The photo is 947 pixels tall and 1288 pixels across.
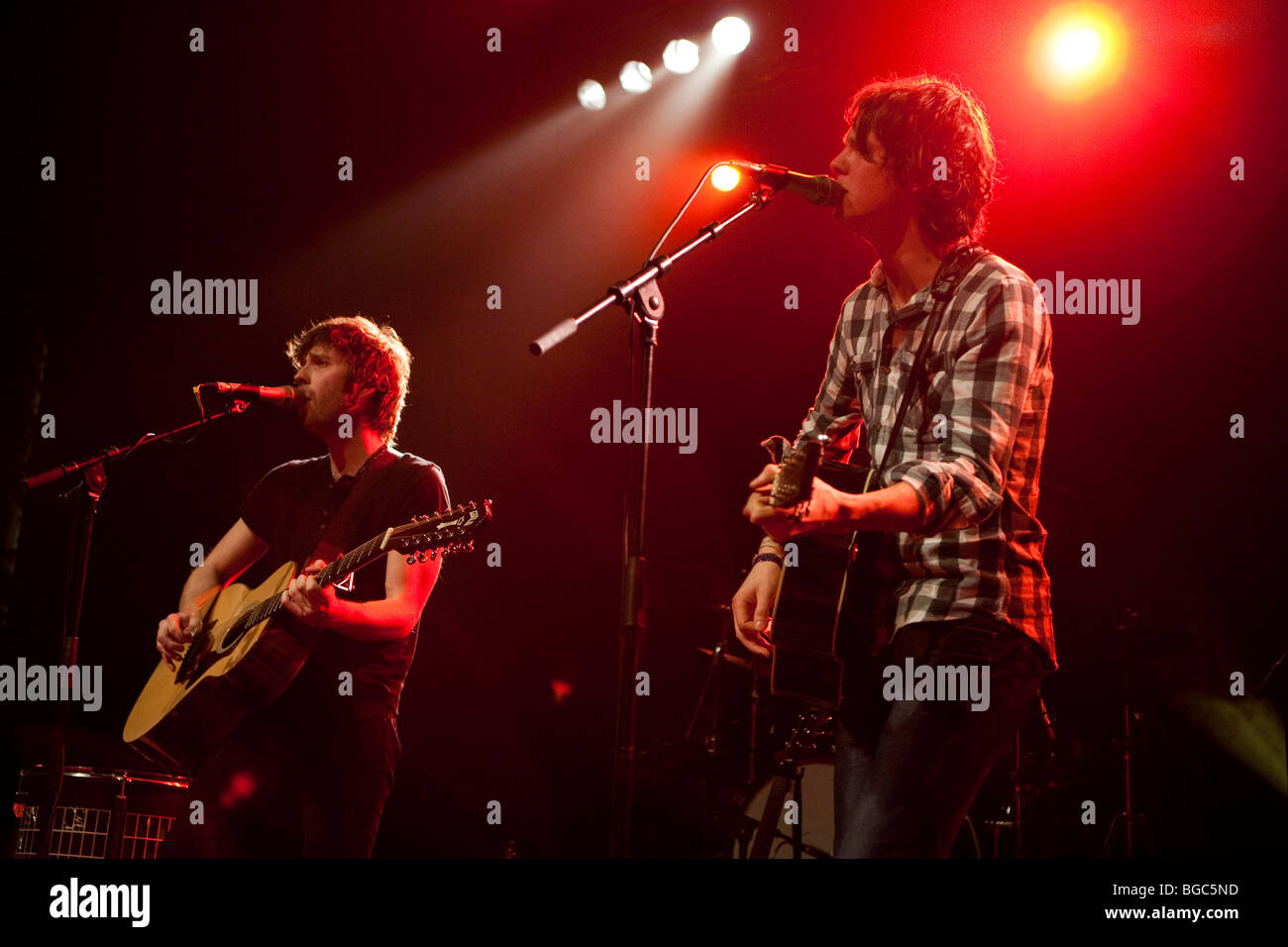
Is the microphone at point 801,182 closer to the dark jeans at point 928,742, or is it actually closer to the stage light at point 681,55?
the dark jeans at point 928,742

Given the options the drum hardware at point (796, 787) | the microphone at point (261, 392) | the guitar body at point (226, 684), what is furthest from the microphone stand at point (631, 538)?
the drum hardware at point (796, 787)

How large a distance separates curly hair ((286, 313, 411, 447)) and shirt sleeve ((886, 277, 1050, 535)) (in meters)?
2.53

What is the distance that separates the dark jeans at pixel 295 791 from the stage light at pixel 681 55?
3.95 metres

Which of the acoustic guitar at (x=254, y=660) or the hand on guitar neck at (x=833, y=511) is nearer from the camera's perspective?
the hand on guitar neck at (x=833, y=511)

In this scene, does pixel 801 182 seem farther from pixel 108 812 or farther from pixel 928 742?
pixel 108 812

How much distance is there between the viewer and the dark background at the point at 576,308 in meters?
5.25

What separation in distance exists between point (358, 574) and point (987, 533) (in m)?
2.35

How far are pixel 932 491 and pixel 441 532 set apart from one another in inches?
72.9

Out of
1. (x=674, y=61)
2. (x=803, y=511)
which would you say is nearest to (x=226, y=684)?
(x=803, y=511)

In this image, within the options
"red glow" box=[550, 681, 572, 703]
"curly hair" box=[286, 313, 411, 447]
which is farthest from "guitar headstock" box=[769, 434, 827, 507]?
"red glow" box=[550, 681, 572, 703]

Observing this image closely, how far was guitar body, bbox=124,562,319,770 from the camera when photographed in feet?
11.1

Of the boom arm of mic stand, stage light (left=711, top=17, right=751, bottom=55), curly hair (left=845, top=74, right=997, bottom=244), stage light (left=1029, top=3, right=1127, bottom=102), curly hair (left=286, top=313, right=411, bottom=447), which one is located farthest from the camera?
stage light (left=711, top=17, right=751, bottom=55)

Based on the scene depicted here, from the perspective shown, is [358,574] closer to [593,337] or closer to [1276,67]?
[593,337]

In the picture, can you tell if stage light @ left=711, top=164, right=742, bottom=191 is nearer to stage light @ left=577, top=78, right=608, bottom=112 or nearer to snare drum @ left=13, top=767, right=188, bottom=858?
snare drum @ left=13, top=767, right=188, bottom=858
